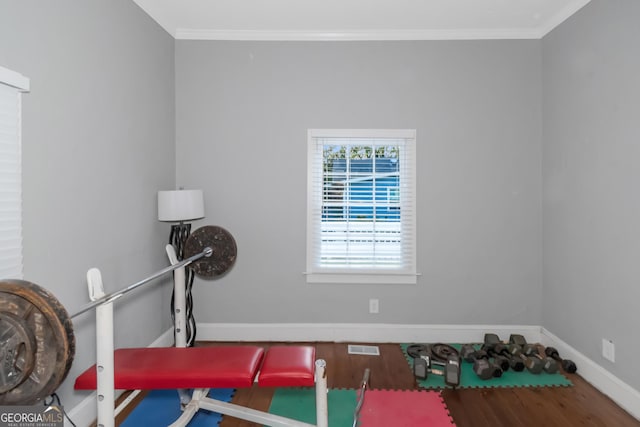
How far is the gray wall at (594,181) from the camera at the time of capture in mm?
2297

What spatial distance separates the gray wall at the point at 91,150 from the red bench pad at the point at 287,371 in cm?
116

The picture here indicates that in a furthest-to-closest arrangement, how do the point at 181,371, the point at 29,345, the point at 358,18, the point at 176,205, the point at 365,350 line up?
1. the point at 365,350
2. the point at 358,18
3. the point at 176,205
4. the point at 181,371
5. the point at 29,345

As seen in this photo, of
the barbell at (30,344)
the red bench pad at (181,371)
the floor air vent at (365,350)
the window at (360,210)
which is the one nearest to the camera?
the barbell at (30,344)

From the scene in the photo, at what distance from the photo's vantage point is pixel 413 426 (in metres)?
2.10

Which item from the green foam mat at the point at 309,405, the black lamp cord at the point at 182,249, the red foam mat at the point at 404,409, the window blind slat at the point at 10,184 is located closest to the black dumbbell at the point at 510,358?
the red foam mat at the point at 404,409

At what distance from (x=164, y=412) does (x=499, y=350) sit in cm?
256

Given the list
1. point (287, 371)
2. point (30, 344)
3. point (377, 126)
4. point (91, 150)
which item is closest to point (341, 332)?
point (287, 371)

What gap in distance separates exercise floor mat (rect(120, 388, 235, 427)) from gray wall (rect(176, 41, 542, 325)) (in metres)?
0.97

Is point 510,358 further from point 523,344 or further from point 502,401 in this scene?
point 502,401

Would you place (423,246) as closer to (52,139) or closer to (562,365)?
(562,365)

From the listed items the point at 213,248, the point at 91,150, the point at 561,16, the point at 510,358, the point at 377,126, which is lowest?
the point at 510,358

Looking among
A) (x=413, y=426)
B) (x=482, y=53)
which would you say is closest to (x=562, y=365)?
(x=413, y=426)

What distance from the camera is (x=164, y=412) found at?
223 centimetres

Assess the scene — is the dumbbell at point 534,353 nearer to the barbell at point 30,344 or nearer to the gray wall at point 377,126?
the gray wall at point 377,126
